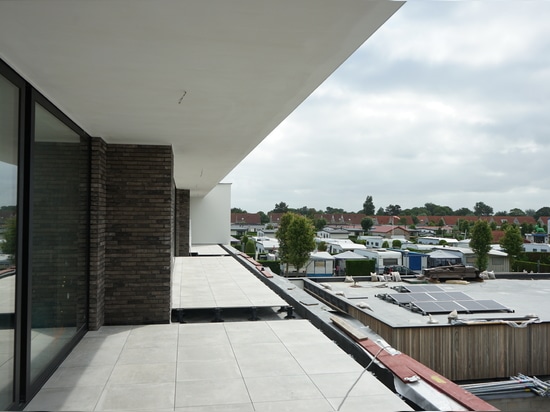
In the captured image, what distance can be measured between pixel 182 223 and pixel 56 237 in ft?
45.8

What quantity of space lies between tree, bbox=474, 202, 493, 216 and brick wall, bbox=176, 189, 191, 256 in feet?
368

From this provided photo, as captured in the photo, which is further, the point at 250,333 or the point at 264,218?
the point at 264,218

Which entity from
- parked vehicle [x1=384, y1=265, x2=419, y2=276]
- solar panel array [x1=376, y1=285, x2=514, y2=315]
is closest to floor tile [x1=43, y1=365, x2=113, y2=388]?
solar panel array [x1=376, y1=285, x2=514, y2=315]

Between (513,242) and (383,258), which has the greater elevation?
(513,242)

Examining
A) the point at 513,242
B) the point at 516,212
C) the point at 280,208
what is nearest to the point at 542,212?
the point at 516,212

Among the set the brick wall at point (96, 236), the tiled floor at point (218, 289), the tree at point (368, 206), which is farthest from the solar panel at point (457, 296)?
the tree at point (368, 206)

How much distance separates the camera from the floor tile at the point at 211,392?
4070 millimetres

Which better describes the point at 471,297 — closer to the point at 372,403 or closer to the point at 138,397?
the point at 372,403

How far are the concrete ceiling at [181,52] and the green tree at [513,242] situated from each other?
35.1 meters

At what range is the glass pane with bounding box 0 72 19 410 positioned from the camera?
3410 millimetres

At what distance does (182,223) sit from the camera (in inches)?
738

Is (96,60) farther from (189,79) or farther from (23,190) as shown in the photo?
(23,190)

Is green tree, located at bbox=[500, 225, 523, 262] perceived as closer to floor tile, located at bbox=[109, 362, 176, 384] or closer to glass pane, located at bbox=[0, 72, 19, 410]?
floor tile, located at bbox=[109, 362, 176, 384]

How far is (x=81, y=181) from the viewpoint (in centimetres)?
592
